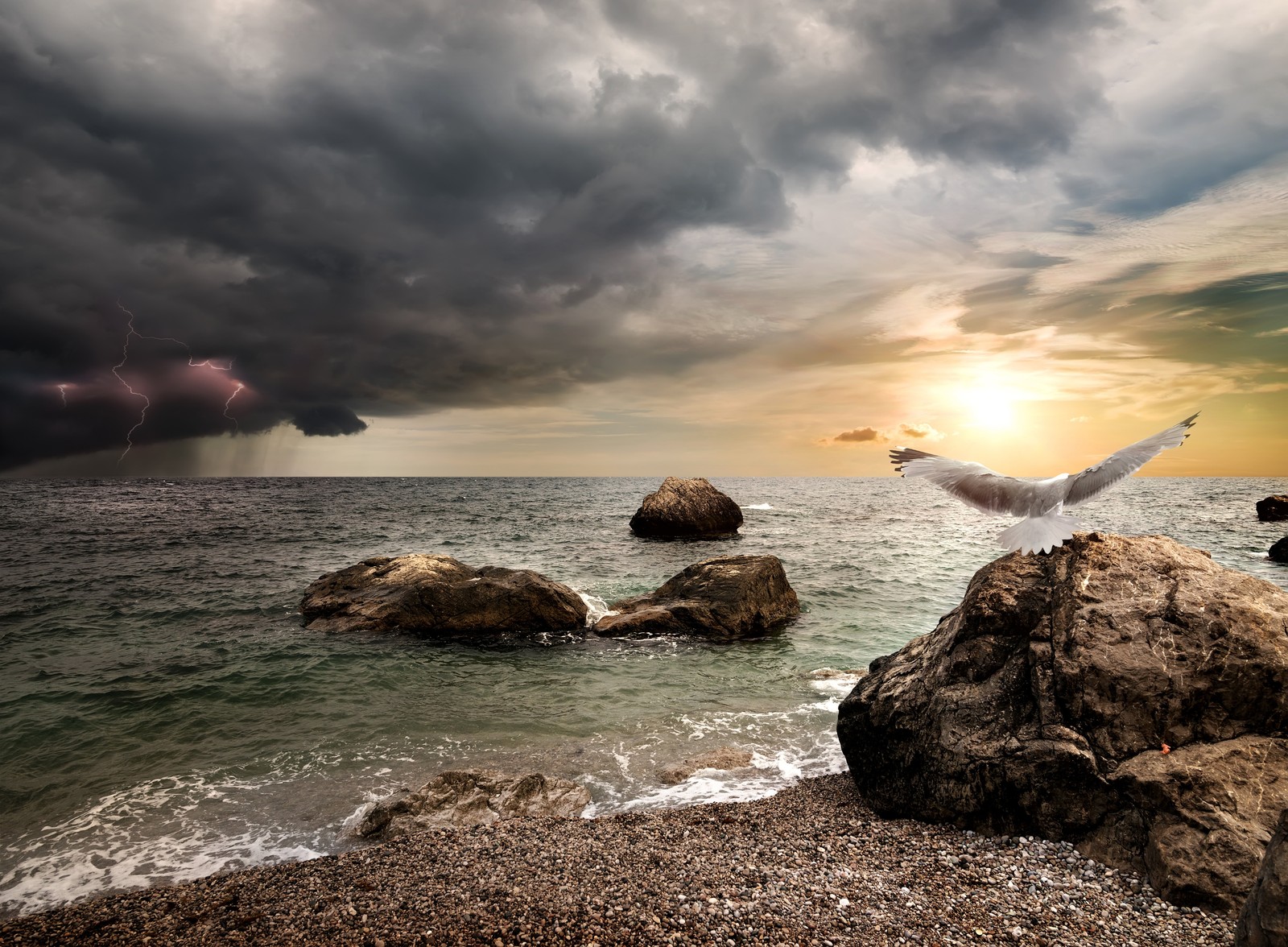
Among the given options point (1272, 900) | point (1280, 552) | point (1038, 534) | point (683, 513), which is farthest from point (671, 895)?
point (1280, 552)

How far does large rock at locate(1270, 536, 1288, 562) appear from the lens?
28844 millimetres

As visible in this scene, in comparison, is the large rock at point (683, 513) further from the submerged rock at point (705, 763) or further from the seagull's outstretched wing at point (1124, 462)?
the seagull's outstretched wing at point (1124, 462)

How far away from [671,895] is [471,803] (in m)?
3.56

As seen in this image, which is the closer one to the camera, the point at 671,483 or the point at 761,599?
the point at 761,599

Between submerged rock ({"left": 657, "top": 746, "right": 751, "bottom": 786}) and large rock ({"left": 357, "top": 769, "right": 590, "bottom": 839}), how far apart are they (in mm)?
1272

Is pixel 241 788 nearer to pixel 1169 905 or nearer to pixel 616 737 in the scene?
pixel 616 737

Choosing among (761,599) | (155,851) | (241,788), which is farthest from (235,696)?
(761,599)

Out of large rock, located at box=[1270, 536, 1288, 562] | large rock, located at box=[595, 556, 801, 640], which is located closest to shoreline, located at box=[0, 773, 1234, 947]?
large rock, located at box=[595, 556, 801, 640]

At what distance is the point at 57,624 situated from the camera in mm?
18016

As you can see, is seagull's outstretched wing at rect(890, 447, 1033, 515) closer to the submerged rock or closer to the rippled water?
the rippled water

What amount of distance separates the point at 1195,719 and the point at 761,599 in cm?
1162

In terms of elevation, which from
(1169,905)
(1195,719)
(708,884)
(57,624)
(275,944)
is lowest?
(57,624)

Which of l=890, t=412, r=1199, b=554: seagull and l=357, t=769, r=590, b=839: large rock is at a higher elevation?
l=890, t=412, r=1199, b=554: seagull

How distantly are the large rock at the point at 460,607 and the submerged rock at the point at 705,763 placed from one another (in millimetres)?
8005
